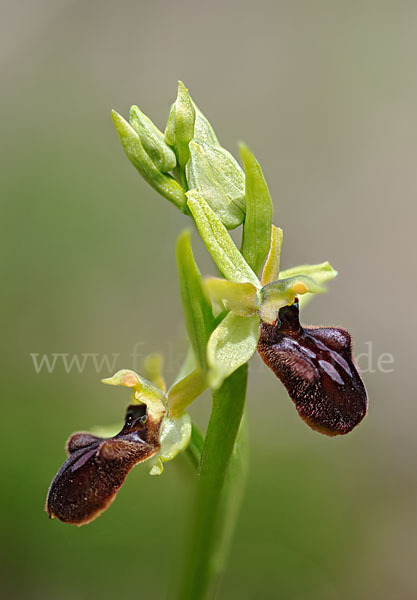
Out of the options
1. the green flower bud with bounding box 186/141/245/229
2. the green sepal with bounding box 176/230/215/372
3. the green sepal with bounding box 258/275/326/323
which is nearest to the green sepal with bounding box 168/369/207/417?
the green sepal with bounding box 176/230/215/372

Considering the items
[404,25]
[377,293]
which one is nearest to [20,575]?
[377,293]

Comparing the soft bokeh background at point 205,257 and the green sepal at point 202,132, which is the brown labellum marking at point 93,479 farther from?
the green sepal at point 202,132

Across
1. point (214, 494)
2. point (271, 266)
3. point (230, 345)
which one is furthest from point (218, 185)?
point (214, 494)

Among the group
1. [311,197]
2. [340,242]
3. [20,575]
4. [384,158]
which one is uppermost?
[384,158]

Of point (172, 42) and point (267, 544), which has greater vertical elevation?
point (172, 42)

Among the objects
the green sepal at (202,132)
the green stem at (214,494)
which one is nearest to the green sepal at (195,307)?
the green stem at (214,494)

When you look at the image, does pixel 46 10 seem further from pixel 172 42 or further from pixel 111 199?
pixel 111 199
